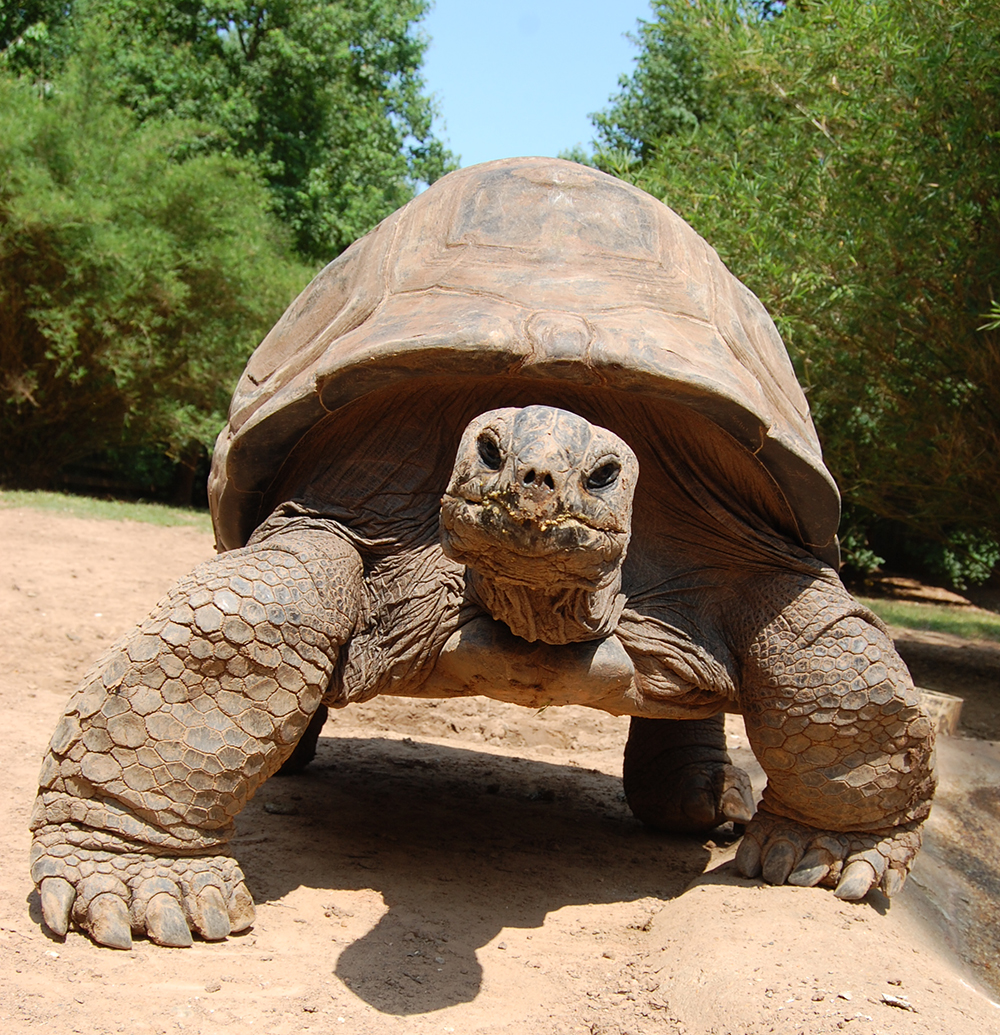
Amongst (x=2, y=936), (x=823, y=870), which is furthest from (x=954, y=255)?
(x=2, y=936)

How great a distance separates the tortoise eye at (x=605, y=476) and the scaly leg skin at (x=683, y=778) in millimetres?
1917

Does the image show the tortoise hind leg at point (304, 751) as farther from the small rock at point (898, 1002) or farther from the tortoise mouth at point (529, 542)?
the small rock at point (898, 1002)

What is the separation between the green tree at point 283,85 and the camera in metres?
22.7

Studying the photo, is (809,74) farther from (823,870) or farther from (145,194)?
(145,194)

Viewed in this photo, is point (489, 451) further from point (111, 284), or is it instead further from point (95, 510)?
point (111, 284)

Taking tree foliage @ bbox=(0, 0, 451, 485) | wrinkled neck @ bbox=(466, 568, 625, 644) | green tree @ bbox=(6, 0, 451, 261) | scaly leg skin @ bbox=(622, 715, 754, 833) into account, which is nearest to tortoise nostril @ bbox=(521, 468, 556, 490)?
wrinkled neck @ bbox=(466, 568, 625, 644)

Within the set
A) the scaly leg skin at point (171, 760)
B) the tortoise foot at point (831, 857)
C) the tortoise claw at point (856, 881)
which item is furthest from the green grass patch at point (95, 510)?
the tortoise claw at point (856, 881)

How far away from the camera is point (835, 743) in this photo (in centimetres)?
285

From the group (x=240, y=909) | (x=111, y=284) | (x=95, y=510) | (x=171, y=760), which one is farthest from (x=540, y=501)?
(x=111, y=284)

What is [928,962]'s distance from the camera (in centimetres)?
255

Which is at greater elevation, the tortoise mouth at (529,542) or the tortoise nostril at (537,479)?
the tortoise nostril at (537,479)

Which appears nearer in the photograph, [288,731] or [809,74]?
[288,731]

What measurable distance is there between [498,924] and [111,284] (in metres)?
13.5

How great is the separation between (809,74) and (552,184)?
5315 millimetres
